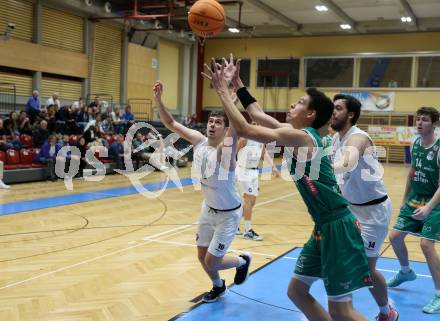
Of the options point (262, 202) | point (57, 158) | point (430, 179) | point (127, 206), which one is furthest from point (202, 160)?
point (57, 158)

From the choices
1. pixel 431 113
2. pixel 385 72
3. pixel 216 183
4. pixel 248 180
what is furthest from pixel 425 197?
pixel 385 72

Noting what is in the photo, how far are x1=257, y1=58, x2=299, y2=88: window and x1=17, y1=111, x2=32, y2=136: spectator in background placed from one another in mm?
15771

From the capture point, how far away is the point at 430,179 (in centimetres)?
503

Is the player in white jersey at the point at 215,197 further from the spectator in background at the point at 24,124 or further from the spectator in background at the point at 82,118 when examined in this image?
the spectator in background at the point at 82,118

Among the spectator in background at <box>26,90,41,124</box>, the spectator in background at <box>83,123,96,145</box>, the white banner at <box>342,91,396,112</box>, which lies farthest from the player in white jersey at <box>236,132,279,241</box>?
the white banner at <box>342,91,396,112</box>

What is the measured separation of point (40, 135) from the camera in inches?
577

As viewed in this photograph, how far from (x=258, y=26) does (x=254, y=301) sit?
23741 millimetres

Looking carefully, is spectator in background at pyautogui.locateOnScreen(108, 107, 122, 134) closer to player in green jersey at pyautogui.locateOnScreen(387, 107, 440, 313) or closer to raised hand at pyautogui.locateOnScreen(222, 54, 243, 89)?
player in green jersey at pyautogui.locateOnScreen(387, 107, 440, 313)

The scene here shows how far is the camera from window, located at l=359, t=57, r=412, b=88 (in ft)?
83.6

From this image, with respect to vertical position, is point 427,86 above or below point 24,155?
above

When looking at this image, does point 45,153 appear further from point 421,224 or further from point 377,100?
point 377,100

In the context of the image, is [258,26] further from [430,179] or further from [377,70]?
[430,179]

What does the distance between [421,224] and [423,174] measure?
505 mm

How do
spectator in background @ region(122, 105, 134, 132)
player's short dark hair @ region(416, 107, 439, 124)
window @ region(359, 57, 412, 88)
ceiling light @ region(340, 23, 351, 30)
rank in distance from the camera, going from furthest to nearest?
window @ region(359, 57, 412, 88)
ceiling light @ region(340, 23, 351, 30)
spectator in background @ region(122, 105, 134, 132)
player's short dark hair @ region(416, 107, 439, 124)
